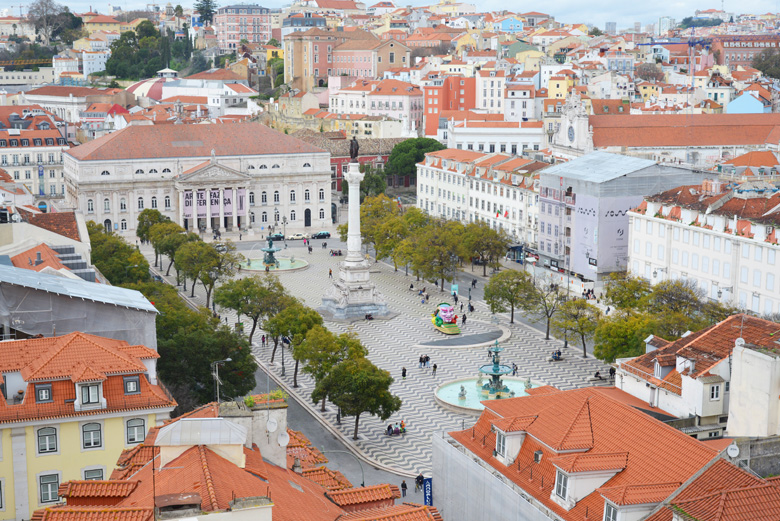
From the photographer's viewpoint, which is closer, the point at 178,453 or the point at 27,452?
the point at 178,453

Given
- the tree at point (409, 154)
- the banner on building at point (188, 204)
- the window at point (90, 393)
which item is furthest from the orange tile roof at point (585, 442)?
the tree at point (409, 154)

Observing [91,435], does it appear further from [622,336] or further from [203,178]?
[203,178]

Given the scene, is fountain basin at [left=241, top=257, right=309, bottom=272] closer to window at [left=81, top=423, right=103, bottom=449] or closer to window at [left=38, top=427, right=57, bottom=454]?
window at [left=81, top=423, right=103, bottom=449]

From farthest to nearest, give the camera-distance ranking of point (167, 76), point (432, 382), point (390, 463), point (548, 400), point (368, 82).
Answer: point (167, 76), point (368, 82), point (432, 382), point (390, 463), point (548, 400)

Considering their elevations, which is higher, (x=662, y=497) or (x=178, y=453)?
(x=178, y=453)

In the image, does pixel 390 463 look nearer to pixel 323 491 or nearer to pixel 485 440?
pixel 485 440

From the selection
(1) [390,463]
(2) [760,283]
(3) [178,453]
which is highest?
(3) [178,453]

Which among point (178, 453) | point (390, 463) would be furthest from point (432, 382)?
point (178, 453)

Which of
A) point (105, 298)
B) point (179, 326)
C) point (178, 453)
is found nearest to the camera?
point (178, 453)
